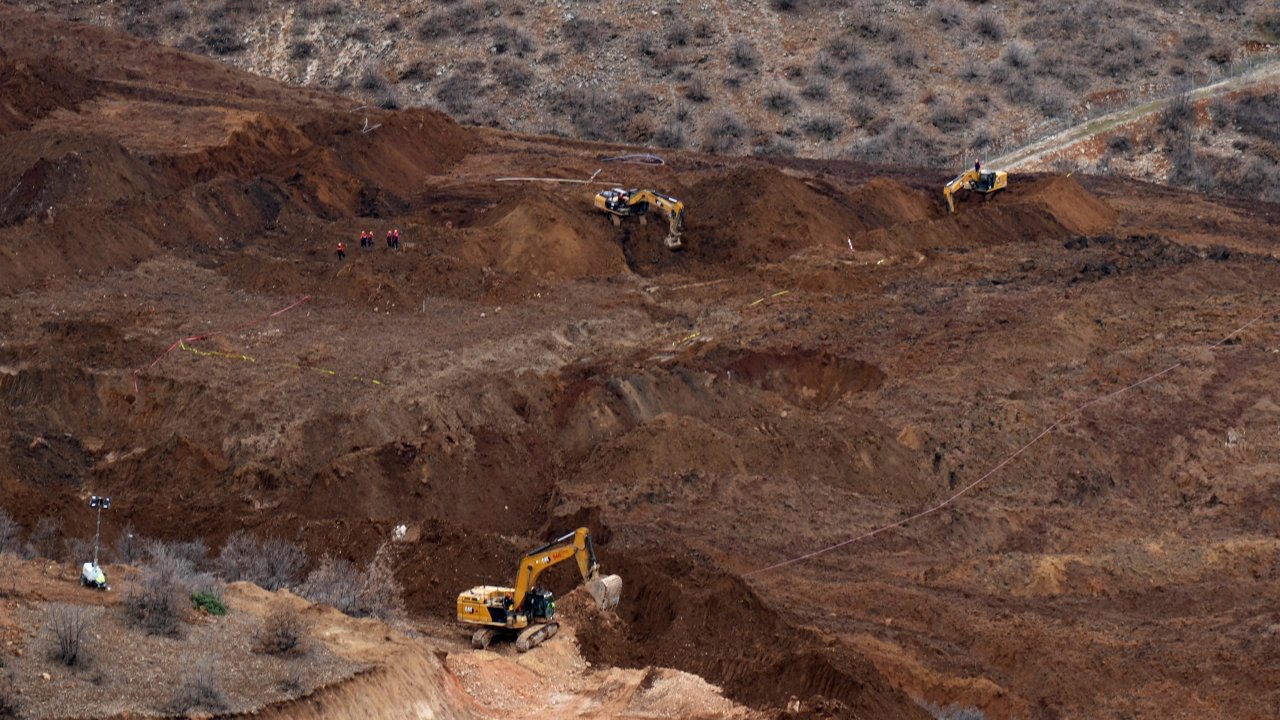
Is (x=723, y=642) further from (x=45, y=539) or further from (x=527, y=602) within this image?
(x=45, y=539)

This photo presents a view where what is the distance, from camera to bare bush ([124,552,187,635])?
19234 millimetres

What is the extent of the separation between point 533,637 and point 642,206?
22.8 meters

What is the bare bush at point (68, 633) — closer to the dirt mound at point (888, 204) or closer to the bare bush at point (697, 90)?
the dirt mound at point (888, 204)

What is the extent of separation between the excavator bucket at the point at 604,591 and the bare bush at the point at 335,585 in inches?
112

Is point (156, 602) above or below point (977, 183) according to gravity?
above

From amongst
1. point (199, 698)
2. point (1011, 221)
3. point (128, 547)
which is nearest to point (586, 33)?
point (1011, 221)

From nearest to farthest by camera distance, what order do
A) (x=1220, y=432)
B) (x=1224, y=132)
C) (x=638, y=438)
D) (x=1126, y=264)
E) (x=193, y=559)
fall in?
(x=193, y=559) < (x=638, y=438) < (x=1220, y=432) < (x=1126, y=264) < (x=1224, y=132)

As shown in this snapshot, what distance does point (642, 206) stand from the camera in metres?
43.8

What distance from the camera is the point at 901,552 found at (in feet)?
93.0

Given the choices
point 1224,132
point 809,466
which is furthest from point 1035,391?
point 1224,132

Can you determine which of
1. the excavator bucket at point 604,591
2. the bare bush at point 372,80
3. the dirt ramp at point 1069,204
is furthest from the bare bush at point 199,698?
the bare bush at point 372,80

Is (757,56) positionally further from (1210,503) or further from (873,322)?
(1210,503)

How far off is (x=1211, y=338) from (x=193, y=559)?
21.1 m

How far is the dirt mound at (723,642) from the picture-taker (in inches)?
789
